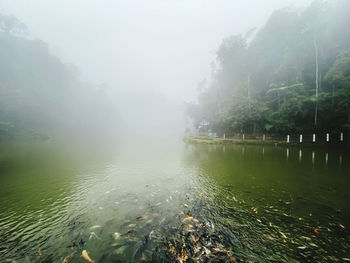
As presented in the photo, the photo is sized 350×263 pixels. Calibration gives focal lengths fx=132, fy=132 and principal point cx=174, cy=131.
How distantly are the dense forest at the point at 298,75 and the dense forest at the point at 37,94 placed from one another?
4066 centimetres

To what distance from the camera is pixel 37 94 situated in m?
44.9

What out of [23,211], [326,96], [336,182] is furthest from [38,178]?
[326,96]

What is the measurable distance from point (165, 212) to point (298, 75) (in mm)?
27468

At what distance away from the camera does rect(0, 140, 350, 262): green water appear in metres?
2.60

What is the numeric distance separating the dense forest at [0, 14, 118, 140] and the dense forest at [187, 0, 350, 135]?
4066 centimetres

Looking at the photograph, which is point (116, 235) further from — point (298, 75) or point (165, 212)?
point (298, 75)

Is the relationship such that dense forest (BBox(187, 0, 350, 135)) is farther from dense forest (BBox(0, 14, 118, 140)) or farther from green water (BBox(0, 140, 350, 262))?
dense forest (BBox(0, 14, 118, 140))

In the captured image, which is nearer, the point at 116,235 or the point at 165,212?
the point at 116,235

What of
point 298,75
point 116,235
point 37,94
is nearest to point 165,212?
point 116,235

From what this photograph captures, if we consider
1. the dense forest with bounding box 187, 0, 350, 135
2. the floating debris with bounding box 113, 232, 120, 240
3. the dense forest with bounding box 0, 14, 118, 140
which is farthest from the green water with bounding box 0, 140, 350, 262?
the dense forest with bounding box 0, 14, 118, 140

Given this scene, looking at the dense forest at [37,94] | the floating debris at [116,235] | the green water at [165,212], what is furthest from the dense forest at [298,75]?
the dense forest at [37,94]

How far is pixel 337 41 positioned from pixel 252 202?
28.4 m

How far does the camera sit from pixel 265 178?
6344mm

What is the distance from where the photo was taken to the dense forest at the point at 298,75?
1530 centimetres
